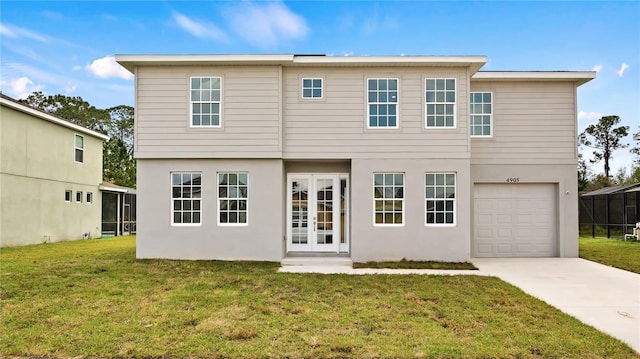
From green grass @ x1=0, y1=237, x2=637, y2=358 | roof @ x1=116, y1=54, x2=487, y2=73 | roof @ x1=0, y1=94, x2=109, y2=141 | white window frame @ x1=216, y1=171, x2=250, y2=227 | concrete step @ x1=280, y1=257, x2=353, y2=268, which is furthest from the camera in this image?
roof @ x1=0, y1=94, x2=109, y2=141

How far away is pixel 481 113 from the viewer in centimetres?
1130

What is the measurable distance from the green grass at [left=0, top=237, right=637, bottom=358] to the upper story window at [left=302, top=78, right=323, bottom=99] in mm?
4591

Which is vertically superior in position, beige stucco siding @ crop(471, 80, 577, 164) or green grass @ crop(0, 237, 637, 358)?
beige stucco siding @ crop(471, 80, 577, 164)

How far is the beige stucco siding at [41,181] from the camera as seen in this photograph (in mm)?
13625

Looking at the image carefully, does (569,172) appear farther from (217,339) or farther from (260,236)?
(217,339)

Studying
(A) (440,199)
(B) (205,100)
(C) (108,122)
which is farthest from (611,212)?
(C) (108,122)

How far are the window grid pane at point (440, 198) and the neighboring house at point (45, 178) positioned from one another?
1357cm

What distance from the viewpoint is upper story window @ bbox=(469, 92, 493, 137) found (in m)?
11.3

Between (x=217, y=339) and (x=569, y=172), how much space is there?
10.7 meters

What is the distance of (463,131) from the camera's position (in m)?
10.2

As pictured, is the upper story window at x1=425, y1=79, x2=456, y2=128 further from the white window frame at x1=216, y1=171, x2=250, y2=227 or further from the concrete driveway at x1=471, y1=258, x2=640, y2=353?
the white window frame at x1=216, y1=171, x2=250, y2=227

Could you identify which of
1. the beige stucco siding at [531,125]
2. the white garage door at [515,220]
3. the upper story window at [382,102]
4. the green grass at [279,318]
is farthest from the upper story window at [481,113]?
the green grass at [279,318]

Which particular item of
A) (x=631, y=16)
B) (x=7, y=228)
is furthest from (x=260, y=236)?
(x=631, y=16)

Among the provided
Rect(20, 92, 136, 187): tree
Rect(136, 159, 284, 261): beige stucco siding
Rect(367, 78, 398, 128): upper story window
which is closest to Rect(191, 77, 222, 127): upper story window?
Rect(136, 159, 284, 261): beige stucco siding
